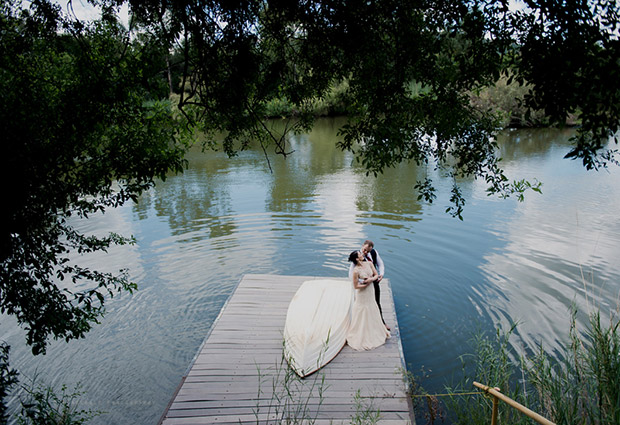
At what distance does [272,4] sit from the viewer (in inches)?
183

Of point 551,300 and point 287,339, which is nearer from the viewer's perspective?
point 287,339

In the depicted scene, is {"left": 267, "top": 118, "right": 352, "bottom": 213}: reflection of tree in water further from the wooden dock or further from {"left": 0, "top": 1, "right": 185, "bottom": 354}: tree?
{"left": 0, "top": 1, "right": 185, "bottom": 354}: tree

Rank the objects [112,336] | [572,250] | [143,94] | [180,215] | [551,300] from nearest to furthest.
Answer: [143,94]
[112,336]
[551,300]
[572,250]
[180,215]

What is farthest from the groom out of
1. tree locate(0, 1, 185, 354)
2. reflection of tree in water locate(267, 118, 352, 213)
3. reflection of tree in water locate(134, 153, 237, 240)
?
reflection of tree in water locate(134, 153, 237, 240)

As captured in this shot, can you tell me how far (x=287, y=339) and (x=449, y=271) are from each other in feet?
17.6

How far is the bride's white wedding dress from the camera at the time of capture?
263 inches

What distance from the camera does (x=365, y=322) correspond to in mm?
6762

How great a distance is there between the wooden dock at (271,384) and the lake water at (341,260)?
0.92m

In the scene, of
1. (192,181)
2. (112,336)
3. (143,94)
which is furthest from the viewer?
(192,181)

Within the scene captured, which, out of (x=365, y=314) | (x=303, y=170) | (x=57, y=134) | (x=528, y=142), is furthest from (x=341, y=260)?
(x=528, y=142)

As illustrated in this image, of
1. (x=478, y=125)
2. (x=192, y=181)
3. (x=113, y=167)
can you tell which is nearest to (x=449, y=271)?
(x=478, y=125)

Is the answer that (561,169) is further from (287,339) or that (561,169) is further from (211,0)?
(211,0)

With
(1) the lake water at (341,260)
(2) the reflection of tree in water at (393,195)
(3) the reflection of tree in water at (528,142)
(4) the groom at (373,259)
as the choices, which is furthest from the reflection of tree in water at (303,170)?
(3) the reflection of tree in water at (528,142)

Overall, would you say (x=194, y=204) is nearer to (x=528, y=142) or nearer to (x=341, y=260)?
(x=341, y=260)
